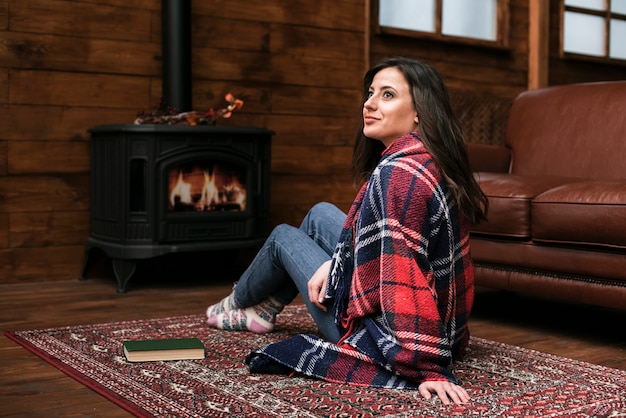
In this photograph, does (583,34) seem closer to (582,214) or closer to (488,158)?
(488,158)

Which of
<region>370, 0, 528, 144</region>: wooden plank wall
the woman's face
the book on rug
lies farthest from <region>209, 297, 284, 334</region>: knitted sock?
<region>370, 0, 528, 144</region>: wooden plank wall

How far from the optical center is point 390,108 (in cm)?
201

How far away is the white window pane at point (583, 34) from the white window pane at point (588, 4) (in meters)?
0.06

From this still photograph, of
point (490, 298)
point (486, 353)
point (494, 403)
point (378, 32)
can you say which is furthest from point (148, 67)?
point (494, 403)

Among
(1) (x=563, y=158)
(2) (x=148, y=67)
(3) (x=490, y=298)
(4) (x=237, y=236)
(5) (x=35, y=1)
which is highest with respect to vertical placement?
(5) (x=35, y=1)

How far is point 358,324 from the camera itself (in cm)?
201

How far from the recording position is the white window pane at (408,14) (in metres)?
4.75

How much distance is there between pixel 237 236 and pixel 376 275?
1.85 meters

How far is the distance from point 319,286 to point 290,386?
10.4 inches

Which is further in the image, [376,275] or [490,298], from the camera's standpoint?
→ [490,298]

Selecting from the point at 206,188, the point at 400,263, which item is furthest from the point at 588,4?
the point at 400,263

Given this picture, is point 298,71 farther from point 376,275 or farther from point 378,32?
point 376,275

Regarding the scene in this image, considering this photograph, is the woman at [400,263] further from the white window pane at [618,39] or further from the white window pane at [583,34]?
the white window pane at [618,39]

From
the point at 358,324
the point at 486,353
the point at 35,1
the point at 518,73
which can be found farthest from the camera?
the point at 518,73
